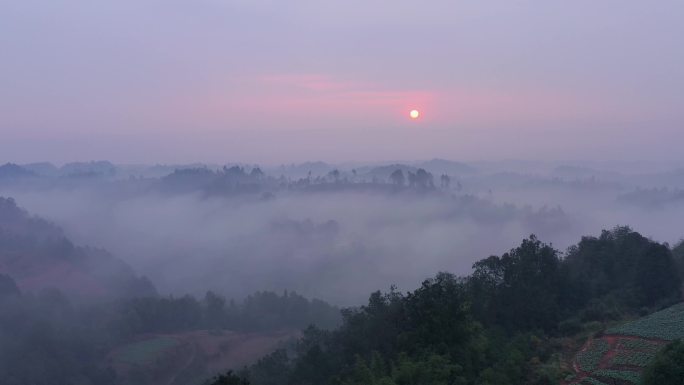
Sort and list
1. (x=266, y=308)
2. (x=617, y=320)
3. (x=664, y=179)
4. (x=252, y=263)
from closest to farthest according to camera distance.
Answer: (x=617, y=320), (x=266, y=308), (x=252, y=263), (x=664, y=179)

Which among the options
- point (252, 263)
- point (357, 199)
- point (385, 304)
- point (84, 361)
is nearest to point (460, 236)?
point (252, 263)

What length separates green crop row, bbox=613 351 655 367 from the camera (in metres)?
18.0

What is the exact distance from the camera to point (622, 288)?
2798 centimetres

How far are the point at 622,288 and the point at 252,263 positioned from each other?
60322 mm

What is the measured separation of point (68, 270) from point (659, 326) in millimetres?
64114

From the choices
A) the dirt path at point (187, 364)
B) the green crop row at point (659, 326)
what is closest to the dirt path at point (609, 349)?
the green crop row at point (659, 326)

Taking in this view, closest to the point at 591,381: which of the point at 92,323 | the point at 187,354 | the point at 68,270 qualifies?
the point at 187,354

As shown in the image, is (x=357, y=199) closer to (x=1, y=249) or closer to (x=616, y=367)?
(x=1, y=249)

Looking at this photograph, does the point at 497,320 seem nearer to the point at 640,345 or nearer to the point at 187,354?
the point at 640,345

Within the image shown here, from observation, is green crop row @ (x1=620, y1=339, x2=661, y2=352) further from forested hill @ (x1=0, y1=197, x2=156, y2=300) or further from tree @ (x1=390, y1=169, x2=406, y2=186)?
tree @ (x1=390, y1=169, x2=406, y2=186)

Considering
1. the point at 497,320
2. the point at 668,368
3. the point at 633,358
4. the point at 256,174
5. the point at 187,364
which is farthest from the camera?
the point at 256,174

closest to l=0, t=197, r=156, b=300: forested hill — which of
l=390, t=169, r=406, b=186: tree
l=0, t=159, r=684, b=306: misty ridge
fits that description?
l=0, t=159, r=684, b=306: misty ridge

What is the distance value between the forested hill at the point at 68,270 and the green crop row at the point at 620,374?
55.5m

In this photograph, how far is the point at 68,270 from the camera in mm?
68812
